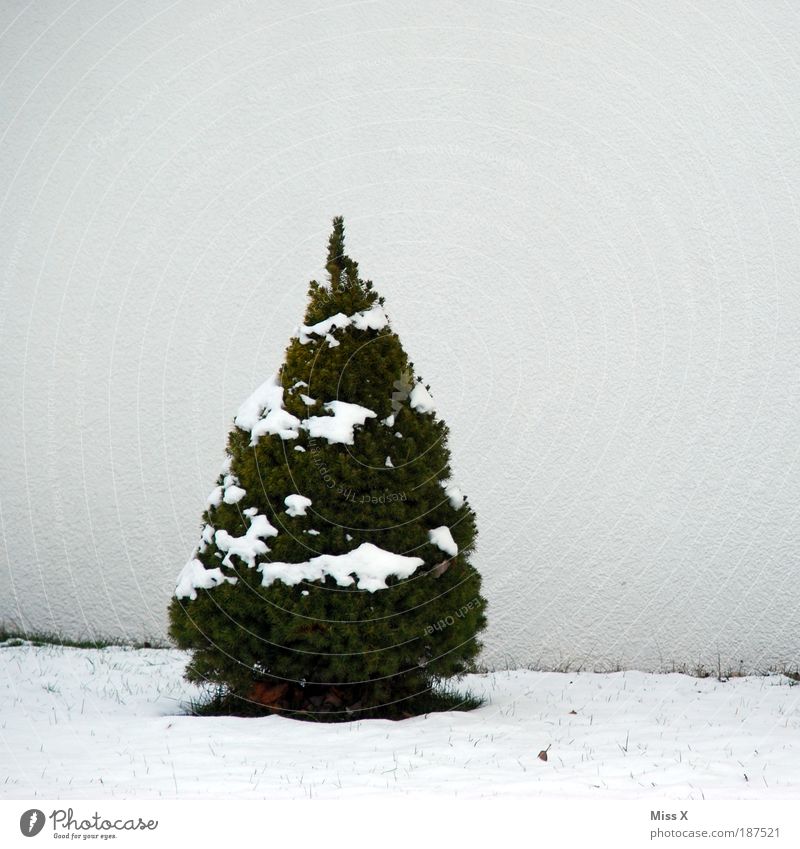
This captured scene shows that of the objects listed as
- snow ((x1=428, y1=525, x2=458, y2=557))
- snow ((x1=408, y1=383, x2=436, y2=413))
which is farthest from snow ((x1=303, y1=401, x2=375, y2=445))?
snow ((x1=428, y1=525, x2=458, y2=557))

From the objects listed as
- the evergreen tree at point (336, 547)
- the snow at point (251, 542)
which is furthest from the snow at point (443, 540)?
the snow at point (251, 542)

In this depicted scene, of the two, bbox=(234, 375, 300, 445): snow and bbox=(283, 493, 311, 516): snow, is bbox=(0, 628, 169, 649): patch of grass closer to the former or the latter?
bbox=(234, 375, 300, 445): snow

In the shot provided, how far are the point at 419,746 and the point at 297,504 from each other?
4.43 feet

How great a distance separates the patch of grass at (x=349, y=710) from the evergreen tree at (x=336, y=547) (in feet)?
0.06

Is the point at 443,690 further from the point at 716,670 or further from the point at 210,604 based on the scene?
the point at 716,670

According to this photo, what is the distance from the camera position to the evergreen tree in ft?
15.7

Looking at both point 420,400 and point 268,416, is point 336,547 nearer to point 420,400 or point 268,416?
point 268,416

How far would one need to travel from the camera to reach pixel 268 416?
16.6 ft

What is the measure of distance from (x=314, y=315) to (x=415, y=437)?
36.2 inches

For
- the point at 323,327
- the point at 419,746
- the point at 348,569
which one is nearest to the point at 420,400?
the point at 323,327

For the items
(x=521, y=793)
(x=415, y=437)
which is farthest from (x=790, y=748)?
(x=415, y=437)

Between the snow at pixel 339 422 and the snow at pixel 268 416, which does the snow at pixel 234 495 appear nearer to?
the snow at pixel 268 416

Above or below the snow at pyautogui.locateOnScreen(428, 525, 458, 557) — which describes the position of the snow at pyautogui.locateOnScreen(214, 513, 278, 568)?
above

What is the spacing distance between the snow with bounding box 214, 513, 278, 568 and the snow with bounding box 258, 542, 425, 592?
10 centimetres
